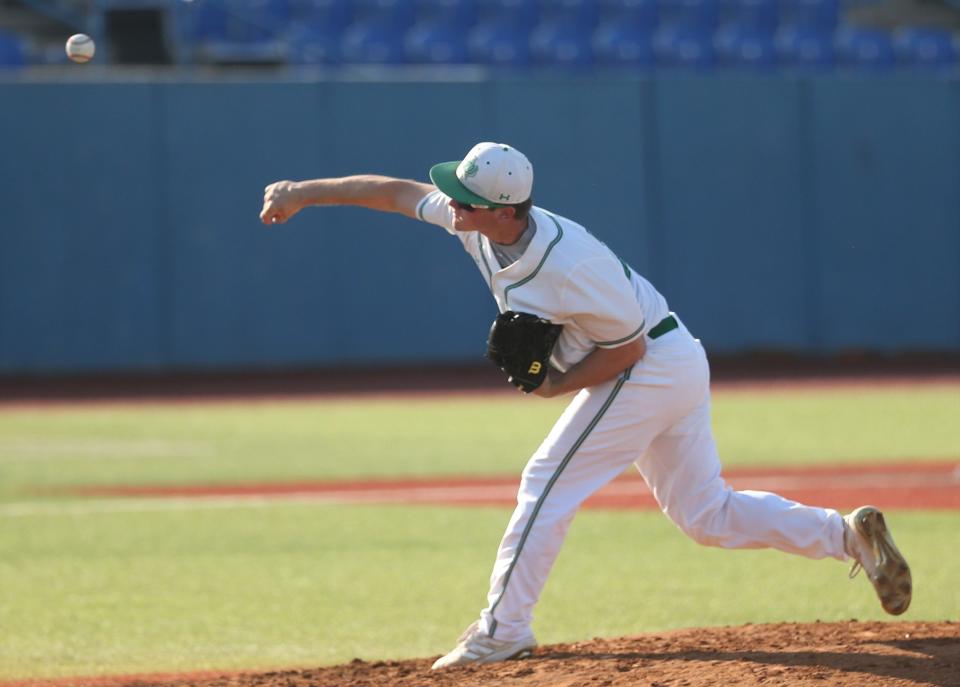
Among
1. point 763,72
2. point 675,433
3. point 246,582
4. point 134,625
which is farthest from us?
point 763,72

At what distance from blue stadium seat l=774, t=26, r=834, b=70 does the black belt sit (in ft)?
53.1

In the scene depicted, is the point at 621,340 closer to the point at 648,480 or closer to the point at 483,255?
the point at 483,255

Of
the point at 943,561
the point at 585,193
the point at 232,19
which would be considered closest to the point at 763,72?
the point at 585,193

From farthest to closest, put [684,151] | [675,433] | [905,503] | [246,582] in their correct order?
1. [684,151]
2. [905,503]
3. [246,582]
4. [675,433]

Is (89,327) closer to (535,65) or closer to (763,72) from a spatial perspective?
(535,65)

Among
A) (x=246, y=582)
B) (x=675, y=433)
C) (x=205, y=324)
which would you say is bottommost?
(x=205, y=324)

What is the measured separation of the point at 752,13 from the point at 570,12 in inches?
111

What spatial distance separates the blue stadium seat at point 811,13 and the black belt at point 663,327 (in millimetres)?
17597

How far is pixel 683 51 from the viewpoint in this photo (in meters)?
20.3

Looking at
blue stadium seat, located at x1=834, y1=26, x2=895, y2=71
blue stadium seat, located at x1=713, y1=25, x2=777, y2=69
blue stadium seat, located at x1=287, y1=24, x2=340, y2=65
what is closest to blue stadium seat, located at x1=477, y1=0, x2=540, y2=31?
blue stadium seat, located at x1=287, y1=24, x2=340, y2=65

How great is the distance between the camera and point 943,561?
7500mm

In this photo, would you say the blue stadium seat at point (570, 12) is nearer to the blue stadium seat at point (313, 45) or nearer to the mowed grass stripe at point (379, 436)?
the blue stadium seat at point (313, 45)

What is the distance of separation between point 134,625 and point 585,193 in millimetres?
13051

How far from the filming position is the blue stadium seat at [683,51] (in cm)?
2019
